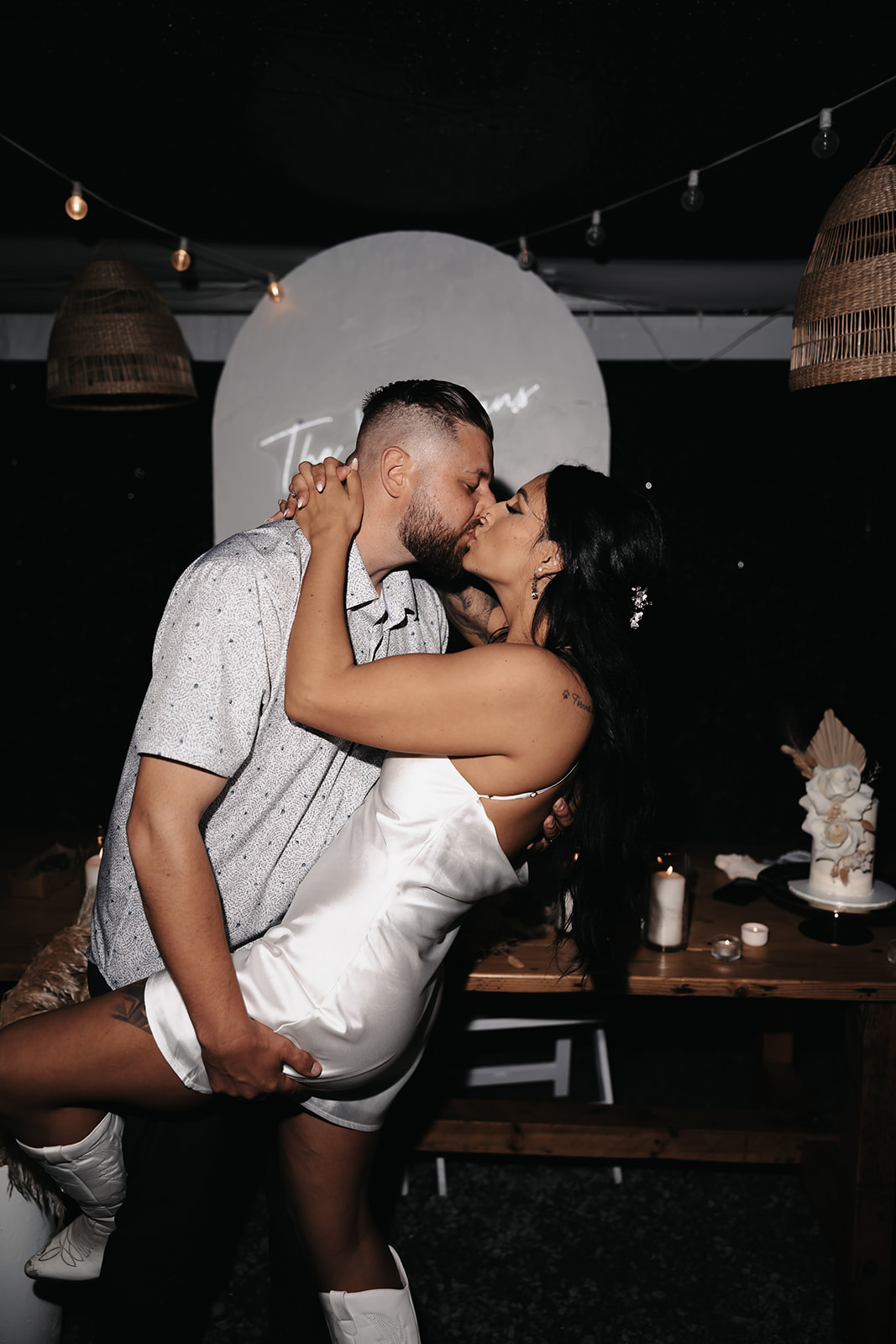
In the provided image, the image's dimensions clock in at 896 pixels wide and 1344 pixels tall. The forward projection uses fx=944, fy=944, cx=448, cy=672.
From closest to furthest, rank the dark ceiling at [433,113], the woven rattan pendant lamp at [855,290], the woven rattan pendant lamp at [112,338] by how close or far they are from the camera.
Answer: the woven rattan pendant lamp at [855,290]
the dark ceiling at [433,113]
the woven rattan pendant lamp at [112,338]

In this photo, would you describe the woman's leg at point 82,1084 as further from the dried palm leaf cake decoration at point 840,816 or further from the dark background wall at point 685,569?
the dark background wall at point 685,569

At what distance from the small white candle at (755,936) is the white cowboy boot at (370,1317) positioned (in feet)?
3.43

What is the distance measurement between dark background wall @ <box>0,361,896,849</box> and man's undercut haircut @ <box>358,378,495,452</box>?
251 cm

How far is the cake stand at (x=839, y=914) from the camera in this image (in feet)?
7.22

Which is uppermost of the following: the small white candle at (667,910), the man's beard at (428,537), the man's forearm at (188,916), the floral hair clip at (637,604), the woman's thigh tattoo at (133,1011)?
the man's beard at (428,537)

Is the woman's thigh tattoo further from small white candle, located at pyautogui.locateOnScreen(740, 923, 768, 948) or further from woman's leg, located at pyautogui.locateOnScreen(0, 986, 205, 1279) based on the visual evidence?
small white candle, located at pyautogui.locateOnScreen(740, 923, 768, 948)

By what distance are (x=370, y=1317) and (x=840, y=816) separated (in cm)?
148

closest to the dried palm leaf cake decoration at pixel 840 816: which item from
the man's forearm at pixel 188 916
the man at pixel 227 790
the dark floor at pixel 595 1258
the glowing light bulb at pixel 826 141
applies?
the dark floor at pixel 595 1258

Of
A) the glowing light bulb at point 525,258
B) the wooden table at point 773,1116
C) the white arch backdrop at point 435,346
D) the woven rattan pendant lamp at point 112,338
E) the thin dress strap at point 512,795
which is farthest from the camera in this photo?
the glowing light bulb at point 525,258

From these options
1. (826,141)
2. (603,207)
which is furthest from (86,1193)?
(603,207)

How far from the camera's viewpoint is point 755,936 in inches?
84.8

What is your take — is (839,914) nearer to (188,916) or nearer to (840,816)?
(840,816)

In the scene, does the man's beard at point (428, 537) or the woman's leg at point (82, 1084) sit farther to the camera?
the man's beard at point (428, 537)

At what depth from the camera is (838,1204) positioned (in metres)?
2.23
